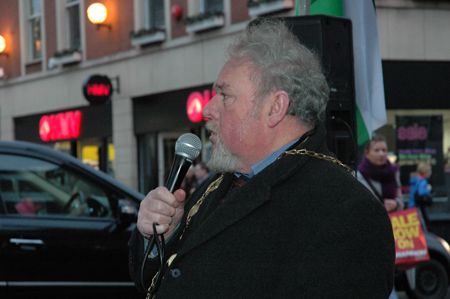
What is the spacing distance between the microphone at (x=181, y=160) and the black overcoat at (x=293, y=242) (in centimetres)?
26

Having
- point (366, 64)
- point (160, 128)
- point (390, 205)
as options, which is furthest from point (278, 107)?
point (160, 128)

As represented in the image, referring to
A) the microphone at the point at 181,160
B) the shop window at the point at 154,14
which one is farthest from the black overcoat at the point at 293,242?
the shop window at the point at 154,14

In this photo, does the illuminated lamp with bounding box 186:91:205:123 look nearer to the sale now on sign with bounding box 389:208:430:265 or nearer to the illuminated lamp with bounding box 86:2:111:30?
the illuminated lamp with bounding box 86:2:111:30

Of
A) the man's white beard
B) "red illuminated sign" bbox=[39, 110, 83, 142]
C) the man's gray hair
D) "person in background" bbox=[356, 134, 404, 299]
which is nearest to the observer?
the man's gray hair

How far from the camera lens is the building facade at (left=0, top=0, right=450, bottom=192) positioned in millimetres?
13375

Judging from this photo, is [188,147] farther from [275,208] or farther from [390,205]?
[390,205]

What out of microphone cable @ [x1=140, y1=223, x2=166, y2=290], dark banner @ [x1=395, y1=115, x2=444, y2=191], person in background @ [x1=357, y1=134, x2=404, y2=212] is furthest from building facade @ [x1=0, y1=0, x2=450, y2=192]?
microphone cable @ [x1=140, y1=223, x2=166, y2=290]

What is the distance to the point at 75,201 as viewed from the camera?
5.82 meters

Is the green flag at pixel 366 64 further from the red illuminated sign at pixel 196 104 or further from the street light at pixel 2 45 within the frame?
the street light at pixel 2 45

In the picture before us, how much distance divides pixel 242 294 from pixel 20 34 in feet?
62.6

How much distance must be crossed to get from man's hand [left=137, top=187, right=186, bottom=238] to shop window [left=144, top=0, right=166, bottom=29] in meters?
13.9

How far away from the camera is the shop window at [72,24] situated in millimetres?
18906

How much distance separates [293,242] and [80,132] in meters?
16.7

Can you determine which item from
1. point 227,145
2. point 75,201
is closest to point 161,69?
point 75,201
